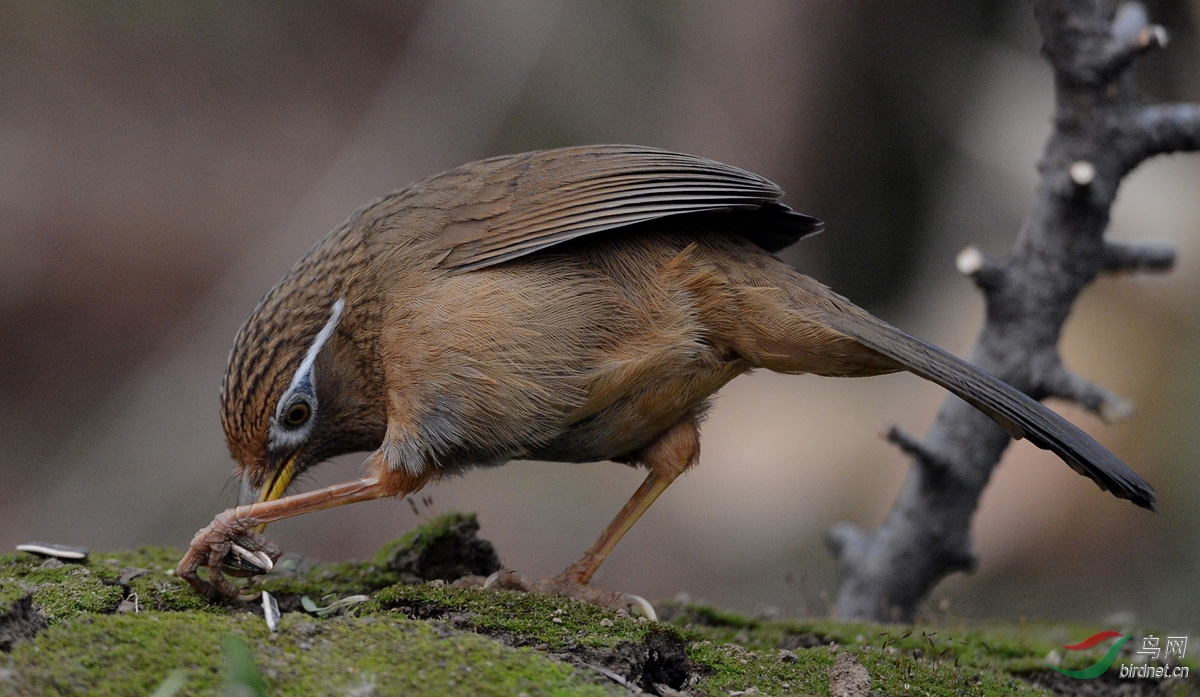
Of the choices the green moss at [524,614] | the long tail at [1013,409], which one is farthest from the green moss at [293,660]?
the long tail at [1013,409]

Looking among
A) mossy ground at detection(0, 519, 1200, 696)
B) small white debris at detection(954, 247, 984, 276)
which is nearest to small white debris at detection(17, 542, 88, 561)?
mossy ground at detection(0, 519, 1200, 696)

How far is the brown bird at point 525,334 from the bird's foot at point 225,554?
10 millimetres

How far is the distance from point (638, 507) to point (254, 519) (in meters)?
1.50

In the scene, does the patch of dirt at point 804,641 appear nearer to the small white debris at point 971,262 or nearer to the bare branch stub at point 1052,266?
the bare branch stub at point 1052,266

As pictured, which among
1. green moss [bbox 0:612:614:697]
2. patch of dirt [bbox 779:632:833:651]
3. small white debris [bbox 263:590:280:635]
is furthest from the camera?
patch of dirt [bbox 779:632:833:651]

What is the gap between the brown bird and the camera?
12.4 feet

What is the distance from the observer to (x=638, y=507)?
425 cm

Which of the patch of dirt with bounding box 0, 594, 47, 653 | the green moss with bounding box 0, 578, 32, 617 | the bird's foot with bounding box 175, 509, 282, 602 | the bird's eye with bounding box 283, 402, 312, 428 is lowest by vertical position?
the patch of dirt with bounding box 0, 594, 47, 653

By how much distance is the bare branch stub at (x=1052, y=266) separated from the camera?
15.4 ft

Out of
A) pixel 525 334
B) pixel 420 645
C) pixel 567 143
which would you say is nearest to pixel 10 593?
pixel 420 645

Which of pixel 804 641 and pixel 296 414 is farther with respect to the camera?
pixel 804 641

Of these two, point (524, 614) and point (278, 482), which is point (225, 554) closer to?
point (278, 482)

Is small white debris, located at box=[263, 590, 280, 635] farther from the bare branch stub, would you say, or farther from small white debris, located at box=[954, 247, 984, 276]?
small white debris, located at box=[954, 247, 984, 276]

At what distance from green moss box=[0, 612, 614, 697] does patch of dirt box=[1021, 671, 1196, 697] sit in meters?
2.27
